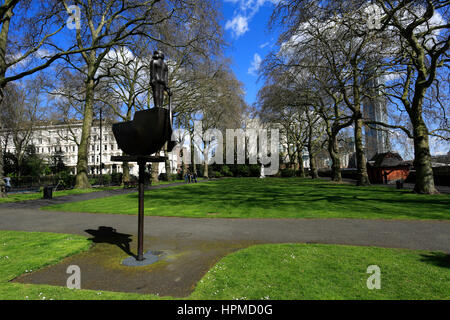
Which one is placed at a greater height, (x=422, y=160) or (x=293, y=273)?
(x=422, y=160)

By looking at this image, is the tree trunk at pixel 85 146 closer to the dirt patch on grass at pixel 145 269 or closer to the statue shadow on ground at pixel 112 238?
the statue shadow on ground at pixel 112 238

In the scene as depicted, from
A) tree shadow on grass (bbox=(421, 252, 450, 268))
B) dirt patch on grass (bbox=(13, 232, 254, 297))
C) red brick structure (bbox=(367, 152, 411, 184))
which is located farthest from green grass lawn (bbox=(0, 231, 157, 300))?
red brick structure (bbox=(367, 152, 411, 184))

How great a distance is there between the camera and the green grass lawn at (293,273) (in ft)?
10.5

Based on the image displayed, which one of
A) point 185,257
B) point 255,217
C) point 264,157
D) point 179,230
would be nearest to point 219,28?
point 255,217

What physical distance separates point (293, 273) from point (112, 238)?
4780 mm

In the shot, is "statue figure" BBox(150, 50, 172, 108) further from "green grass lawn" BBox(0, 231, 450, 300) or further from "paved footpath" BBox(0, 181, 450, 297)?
"green grass lawn" BBox(0, 231, 450, 300)

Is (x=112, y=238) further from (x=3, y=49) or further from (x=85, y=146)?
(x=85, y=146)

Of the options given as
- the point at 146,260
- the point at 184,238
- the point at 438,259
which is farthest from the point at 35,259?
the point at 438,259

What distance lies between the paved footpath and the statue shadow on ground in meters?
0.03

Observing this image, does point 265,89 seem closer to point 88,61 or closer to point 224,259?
point 88,61

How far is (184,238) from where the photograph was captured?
6316 millimetres

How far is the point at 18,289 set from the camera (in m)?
3.39

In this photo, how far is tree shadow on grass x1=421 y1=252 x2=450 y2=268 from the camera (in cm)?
424
